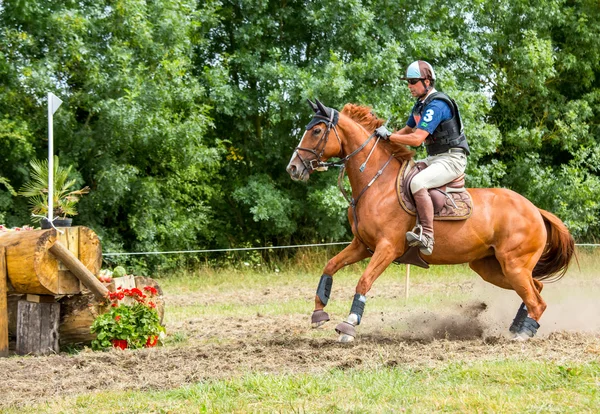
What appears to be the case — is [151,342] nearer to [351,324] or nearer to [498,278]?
[351,324]

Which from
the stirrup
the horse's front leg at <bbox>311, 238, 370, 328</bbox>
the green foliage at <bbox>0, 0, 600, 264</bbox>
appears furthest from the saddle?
the green foliage at <bbox>0, 0, 600, 264</bbox>

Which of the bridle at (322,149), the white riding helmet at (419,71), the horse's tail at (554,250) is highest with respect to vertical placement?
the white riding helmet at (419,71)

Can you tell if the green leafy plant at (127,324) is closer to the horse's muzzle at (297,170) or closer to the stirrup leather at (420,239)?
the horse's muzzle at (297,170)

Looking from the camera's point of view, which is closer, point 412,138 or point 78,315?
point 412,138

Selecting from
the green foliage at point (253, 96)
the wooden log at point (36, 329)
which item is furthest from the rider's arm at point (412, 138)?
the green foliage at point (253, 96)

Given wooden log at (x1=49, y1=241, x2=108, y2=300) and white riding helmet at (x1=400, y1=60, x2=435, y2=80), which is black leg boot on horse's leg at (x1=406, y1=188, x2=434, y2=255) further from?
wooden log at (x1=49, y1=241, x2=108, y2=300)

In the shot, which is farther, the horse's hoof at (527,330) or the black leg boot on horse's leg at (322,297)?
the horse's hoof at (527,330)

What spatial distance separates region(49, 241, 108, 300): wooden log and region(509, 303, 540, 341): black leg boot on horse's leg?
455 centimetres

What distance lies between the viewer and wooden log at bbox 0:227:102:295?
8.09 m

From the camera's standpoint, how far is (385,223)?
803 cm

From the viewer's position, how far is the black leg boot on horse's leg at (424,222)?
7.89m

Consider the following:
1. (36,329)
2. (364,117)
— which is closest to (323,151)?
(364,117)

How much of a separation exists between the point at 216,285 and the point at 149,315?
26.8 feet

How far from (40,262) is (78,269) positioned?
1.32 feet
